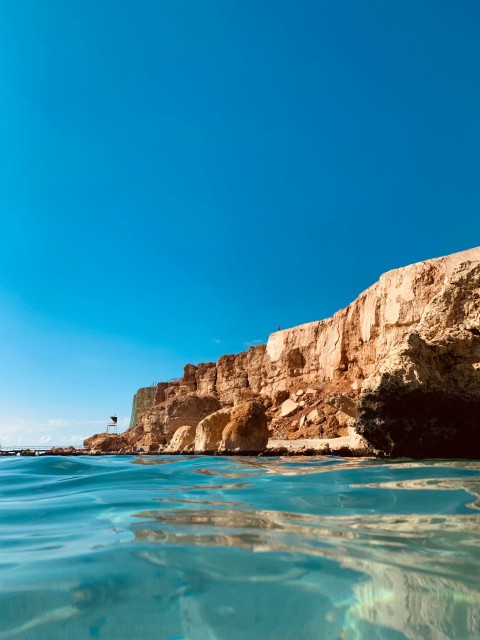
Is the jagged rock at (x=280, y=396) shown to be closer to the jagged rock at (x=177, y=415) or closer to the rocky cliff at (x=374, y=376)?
the rocky cliff at (x=374, y=376)

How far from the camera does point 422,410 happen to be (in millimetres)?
8953

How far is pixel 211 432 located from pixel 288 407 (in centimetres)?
2521

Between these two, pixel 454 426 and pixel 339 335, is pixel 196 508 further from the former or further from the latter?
pixel 339 335

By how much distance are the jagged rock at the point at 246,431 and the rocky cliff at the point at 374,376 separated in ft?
0.40

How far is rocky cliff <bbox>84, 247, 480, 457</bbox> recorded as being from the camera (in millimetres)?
8984

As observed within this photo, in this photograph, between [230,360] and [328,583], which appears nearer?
[328,583]

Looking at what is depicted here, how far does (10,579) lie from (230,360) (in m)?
57.6

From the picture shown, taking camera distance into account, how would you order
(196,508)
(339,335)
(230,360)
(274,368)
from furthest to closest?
(230,360)
(274,368)
(339,335)
(196,508)

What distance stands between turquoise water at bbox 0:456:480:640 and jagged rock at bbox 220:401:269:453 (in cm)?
1030

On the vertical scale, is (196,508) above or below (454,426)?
below

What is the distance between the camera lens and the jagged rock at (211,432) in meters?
14.8

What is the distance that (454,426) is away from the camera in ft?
29.5

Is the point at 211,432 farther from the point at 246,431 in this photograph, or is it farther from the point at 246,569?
the point at 246,569

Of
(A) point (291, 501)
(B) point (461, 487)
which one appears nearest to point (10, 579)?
(A) point (291, 501)
